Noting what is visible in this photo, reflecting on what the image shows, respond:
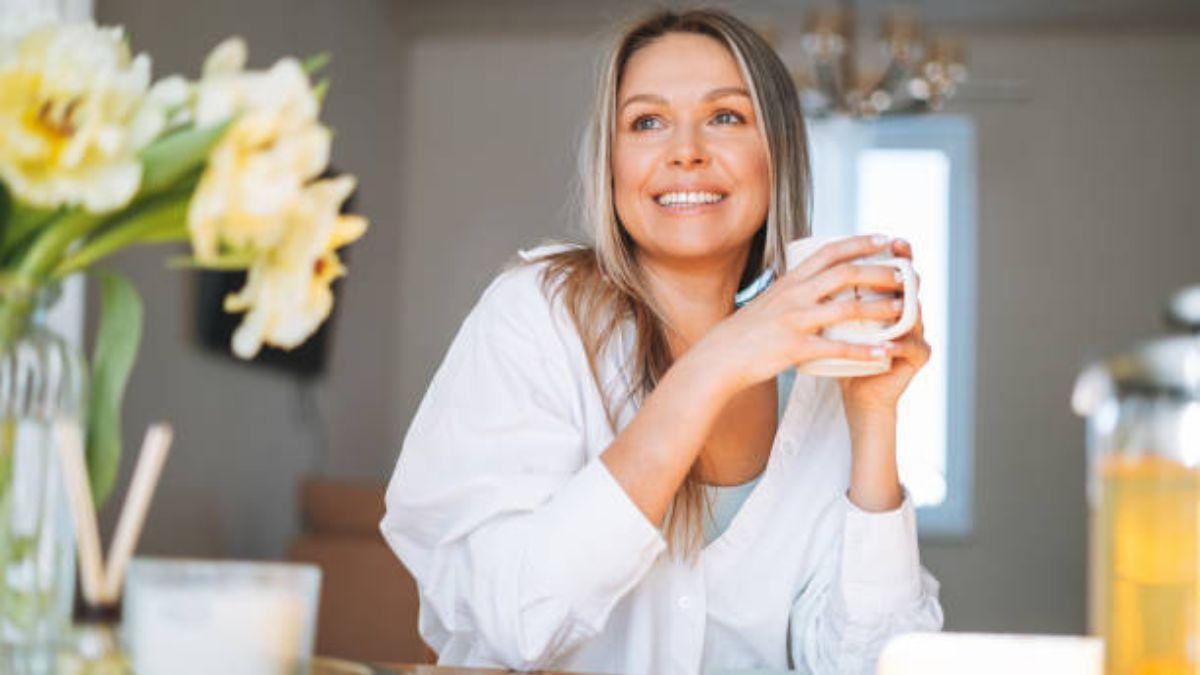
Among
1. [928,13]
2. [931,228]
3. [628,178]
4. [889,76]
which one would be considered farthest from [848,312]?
[931,228]

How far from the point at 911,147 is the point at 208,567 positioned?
6.84 metres

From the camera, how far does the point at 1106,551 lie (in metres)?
0.82

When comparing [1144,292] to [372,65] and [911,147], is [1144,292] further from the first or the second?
[372,65]

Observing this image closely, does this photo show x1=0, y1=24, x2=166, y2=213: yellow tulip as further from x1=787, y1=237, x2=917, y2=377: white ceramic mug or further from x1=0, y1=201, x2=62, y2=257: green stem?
x1=787, y1=237, x2=917, y2=377: white ceramic mug

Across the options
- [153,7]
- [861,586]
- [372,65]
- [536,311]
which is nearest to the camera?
[861,586]

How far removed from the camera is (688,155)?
65.4 inches

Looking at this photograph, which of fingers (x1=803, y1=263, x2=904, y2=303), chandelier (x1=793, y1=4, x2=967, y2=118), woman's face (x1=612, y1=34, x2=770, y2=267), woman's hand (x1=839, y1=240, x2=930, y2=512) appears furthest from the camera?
chandelier (x1=793, y1=4, x2=967, y2=118)

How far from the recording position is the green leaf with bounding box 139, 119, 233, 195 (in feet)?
2.56

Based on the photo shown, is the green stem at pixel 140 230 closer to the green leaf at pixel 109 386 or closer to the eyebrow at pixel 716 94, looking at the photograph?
the green leaf at pixel 109 386

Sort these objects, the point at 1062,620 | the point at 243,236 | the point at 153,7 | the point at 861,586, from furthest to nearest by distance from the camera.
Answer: the point at 1062,620, the point at 153,7, the point at 861,586, the point at 243,236

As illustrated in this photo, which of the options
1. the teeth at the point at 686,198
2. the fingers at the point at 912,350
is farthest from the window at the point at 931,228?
the fingers at the point at 912,350

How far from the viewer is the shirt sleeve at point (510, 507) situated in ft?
4.16

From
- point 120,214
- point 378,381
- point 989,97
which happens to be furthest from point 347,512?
point 989,97

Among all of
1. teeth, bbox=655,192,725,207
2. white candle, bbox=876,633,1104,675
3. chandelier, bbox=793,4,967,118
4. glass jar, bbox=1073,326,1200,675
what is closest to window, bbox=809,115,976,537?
chandelier, bbox=793,4,967,118
